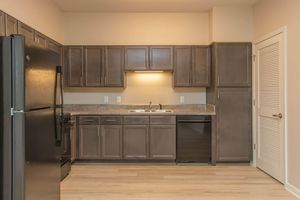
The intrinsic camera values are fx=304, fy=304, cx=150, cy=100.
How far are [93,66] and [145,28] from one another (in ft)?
4.01

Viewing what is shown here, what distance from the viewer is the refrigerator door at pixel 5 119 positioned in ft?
7.91

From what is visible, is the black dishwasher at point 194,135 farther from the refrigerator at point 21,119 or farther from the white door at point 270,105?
the refrigerator at point 21,119

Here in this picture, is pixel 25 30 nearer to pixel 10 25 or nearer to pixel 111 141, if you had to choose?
pixel 10 25

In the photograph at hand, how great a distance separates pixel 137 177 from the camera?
4.54 meters

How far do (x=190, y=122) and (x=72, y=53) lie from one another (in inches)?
98.2

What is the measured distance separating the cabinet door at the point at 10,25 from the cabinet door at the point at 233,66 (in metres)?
3.20

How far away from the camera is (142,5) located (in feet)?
17.4

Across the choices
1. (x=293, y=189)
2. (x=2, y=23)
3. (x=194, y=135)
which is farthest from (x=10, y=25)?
(x=293, y=189)

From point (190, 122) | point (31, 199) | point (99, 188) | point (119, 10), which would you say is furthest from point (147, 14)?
point (31, 199)

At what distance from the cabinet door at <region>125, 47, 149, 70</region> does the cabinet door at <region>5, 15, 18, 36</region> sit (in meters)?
2.30

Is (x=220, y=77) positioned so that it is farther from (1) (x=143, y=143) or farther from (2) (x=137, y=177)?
(2) (x=137, y=177)

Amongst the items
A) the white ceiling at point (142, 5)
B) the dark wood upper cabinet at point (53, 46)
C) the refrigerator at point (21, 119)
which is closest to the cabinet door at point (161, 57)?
the white ceiling at point (142, 5)

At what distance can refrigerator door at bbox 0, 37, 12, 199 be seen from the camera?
7.91 feet

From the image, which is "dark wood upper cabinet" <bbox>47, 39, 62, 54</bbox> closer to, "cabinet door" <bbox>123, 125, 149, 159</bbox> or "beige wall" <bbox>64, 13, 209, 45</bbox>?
"beige wall" <bbox>64, 13, 209, 45</bbox>
